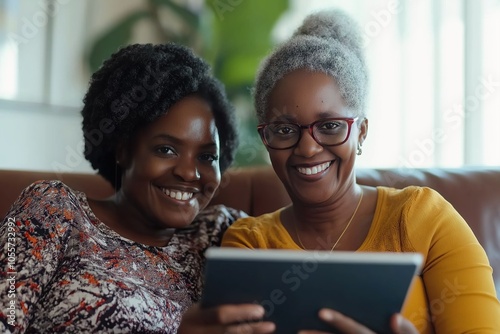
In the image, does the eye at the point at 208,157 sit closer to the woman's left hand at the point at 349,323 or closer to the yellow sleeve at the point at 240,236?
the yellow sleeve at the point at 240,236

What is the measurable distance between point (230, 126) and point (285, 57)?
36cm

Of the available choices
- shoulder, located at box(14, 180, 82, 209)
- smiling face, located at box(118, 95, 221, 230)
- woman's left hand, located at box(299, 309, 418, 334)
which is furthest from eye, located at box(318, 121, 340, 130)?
shoulder, located at box(14, 180, 82, 209)

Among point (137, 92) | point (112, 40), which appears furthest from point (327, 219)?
point (112, 40)

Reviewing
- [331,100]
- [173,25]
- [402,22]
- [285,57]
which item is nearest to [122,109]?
[285,57]

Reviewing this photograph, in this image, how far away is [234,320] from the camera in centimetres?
100

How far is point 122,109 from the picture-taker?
1588 millimetres

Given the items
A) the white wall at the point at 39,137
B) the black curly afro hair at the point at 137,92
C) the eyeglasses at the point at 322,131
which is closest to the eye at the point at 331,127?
the eyeglasses at the point at 322,131

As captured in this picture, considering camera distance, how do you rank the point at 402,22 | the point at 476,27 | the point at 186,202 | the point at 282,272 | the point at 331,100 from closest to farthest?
the point at 282,272 < the point at 331,100 < the point at 186,202 < the point at 476,27 < the point at 402,22

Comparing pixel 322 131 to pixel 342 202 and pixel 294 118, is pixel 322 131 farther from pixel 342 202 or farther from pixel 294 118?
pixel 342 202

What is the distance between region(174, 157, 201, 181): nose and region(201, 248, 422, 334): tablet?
532mm

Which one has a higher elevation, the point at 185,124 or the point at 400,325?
the point at 185,124

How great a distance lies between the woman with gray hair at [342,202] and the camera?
1245 mm

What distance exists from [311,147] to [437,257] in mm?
351

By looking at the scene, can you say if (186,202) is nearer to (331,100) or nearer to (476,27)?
(331,100)
